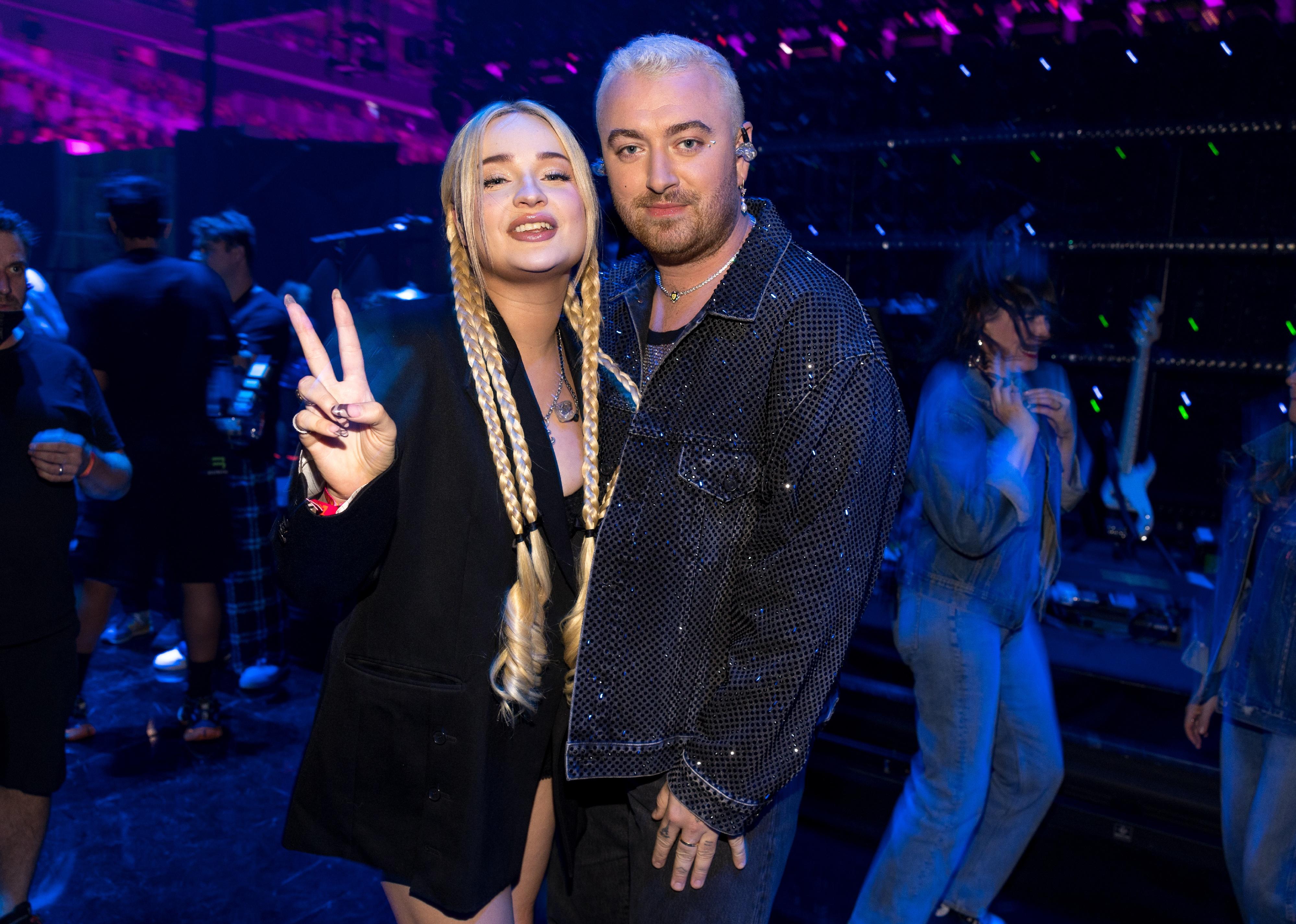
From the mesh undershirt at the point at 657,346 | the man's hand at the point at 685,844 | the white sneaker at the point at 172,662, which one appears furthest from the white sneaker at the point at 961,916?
Answer: the white sneaker at the point at 172,662

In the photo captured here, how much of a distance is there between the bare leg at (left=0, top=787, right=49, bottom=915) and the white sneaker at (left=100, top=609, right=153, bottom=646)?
2605 mm

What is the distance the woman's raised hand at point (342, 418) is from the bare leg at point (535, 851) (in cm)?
Answer: 67

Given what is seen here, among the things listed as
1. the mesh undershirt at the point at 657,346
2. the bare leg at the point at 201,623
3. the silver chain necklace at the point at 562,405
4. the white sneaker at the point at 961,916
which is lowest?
the white sneaker at the point at 961,916

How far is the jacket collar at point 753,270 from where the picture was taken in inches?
56.4

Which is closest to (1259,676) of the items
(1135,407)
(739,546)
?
(739,546)

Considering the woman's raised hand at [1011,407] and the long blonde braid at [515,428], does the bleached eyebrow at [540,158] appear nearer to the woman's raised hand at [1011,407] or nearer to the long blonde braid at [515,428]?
the long blonde braid at [515,428]

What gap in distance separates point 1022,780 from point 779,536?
148 centimetres

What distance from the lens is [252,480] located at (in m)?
4.21

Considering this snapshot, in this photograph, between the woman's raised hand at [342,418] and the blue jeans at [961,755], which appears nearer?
the woman's raised hand at [342,418]

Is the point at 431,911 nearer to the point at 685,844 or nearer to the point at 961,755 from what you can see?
the point at 685,844

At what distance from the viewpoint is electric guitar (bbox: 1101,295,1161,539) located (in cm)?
511

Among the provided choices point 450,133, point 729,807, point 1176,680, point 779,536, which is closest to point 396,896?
point 729,807

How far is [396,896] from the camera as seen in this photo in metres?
1.51

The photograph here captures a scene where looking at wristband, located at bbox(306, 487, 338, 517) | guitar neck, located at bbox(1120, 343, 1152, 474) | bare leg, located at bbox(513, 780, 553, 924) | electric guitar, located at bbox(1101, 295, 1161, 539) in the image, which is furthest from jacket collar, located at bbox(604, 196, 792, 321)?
guitar neck, located at bbox(1120, 343, 1152, 474)
